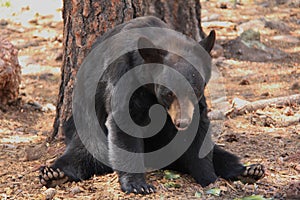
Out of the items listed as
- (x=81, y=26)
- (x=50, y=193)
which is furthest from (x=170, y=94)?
(x=81, y=26)

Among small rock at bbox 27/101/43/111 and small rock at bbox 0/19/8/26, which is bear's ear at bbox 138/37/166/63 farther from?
small rock at bbox 0/19/8/26

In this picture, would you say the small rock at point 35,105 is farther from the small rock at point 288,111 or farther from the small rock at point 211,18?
the small rock at point 211,18

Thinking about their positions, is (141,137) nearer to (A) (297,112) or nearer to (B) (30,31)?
(A) (297,112)

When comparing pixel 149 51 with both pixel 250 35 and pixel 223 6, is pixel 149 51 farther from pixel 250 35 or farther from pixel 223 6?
pixel 223 6

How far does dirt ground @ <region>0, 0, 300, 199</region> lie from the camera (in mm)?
4645

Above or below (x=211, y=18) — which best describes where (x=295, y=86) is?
below

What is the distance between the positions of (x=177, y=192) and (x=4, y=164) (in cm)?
196

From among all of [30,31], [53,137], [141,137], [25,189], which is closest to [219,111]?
[53,137]

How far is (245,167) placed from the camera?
479cm

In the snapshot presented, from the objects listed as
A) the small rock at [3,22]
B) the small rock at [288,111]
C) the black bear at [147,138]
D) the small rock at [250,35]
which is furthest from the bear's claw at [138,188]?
the small rock at [3,22]

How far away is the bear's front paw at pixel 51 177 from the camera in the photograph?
4.75m

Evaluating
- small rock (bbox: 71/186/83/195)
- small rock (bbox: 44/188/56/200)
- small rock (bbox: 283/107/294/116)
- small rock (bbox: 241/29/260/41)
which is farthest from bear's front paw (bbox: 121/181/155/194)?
small rock (bbox: 241/29/260/41)

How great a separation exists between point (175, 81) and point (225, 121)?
2.80 metres

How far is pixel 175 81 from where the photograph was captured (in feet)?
13.4
